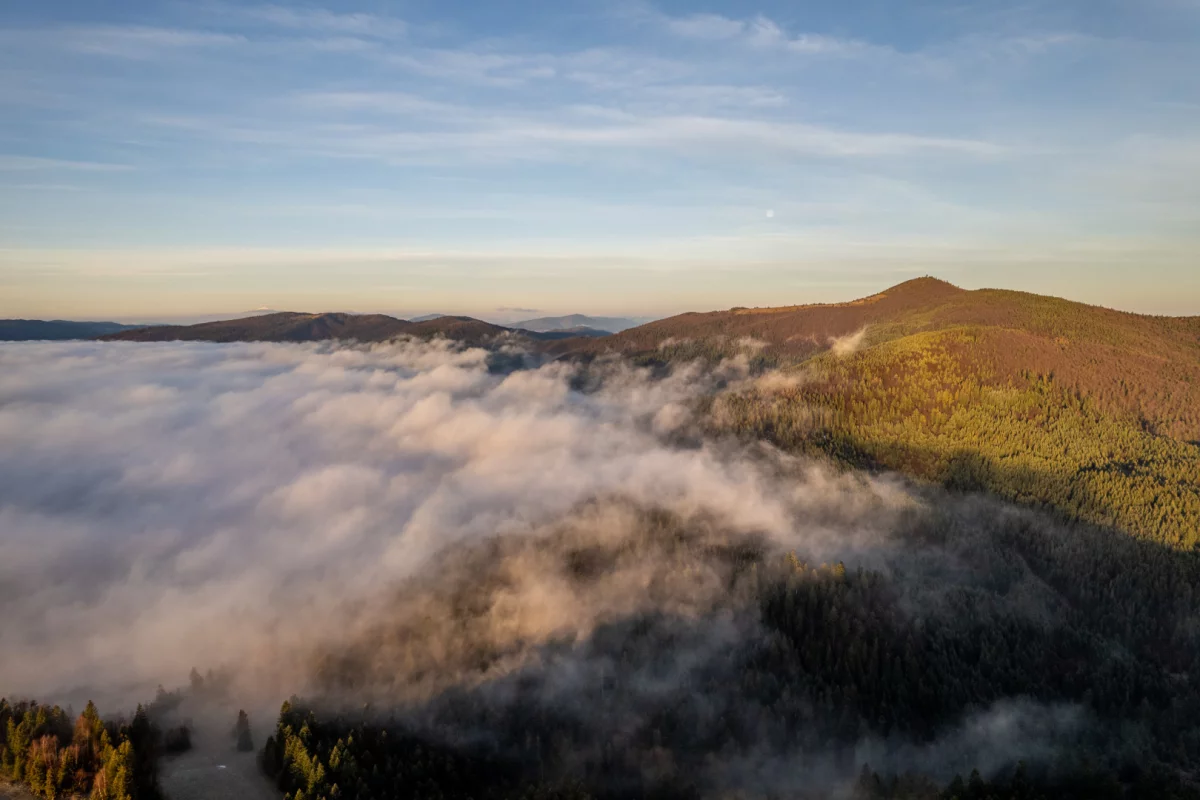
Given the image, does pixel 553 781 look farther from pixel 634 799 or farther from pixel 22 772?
pixel 22 772

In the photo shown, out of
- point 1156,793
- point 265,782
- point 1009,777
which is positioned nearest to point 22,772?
point 265,782

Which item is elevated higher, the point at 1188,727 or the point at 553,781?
the point at 1188,727

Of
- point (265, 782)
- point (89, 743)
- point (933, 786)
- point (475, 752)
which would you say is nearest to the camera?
point (89, 743)

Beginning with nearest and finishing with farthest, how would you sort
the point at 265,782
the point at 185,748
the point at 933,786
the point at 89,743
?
the point at 89,743 → the point at 265,782 → the point at 185,748 → the point at 933,786

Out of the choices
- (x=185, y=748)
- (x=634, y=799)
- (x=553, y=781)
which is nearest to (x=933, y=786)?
(x=634, y=799)

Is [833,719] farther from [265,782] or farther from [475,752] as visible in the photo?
[265,782]

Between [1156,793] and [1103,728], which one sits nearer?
[1156,793]

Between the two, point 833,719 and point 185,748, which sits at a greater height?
point 185,748

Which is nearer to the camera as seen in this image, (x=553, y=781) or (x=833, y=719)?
(x=553, y=781)

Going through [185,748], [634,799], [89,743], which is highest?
[89,743]
